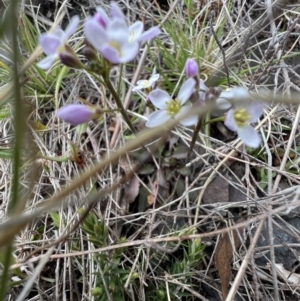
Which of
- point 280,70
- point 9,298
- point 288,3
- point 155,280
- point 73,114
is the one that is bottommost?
point 155,280

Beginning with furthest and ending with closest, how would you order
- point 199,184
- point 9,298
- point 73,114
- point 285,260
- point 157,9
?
point 157,9 < point 199,184 < point 285,260 < point 9,298 < point 73,114

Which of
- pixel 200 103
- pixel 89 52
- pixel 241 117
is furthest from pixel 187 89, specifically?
pixel 89 52

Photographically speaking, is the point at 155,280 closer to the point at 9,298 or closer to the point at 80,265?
the point at 80,265

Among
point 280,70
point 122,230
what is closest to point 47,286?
point 122,230

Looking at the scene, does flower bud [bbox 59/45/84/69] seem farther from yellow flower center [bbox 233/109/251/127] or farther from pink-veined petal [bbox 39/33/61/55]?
yellow flower center [bbox 233/109/251/127]

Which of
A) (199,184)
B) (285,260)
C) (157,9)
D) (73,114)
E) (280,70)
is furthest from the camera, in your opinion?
(157,9)

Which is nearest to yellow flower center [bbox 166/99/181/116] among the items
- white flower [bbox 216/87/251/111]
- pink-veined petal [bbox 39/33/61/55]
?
white flower [bbox 216/87/251/111]

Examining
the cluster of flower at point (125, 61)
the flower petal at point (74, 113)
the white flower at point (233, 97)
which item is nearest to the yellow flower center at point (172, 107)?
the cluster of flower at point (125, 61)

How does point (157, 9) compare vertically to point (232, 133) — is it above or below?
above
